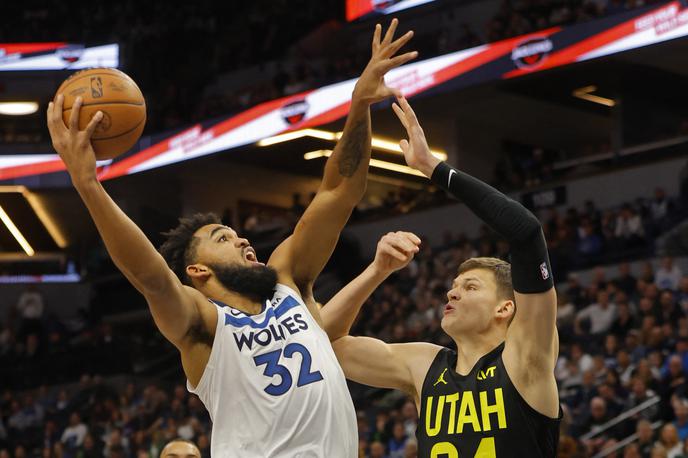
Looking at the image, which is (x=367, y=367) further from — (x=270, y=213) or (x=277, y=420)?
(x=270, y=213)

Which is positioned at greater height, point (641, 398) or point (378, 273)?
point (378, 273)

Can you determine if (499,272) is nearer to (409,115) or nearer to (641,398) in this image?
(409,115)

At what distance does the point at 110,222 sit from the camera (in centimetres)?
416

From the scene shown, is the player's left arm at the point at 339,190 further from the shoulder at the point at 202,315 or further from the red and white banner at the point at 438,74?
the red and white banner at the point at 438,74

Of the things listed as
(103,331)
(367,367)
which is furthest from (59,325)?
(367,367)

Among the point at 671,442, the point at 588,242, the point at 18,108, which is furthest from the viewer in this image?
the point at 18,108

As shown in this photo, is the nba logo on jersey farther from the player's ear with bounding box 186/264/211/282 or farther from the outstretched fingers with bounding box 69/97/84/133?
the outstretched fingers with bounding box 69/97/84/133

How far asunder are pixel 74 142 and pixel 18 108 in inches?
933

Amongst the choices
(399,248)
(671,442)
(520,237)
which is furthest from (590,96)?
(520,237)

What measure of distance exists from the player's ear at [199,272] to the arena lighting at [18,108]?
890 inches

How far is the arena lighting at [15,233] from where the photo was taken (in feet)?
91.6

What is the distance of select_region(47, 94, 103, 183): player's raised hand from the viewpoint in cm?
414

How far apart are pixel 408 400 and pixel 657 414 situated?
3804mm

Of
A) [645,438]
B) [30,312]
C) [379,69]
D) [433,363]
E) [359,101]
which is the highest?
[379,69]
